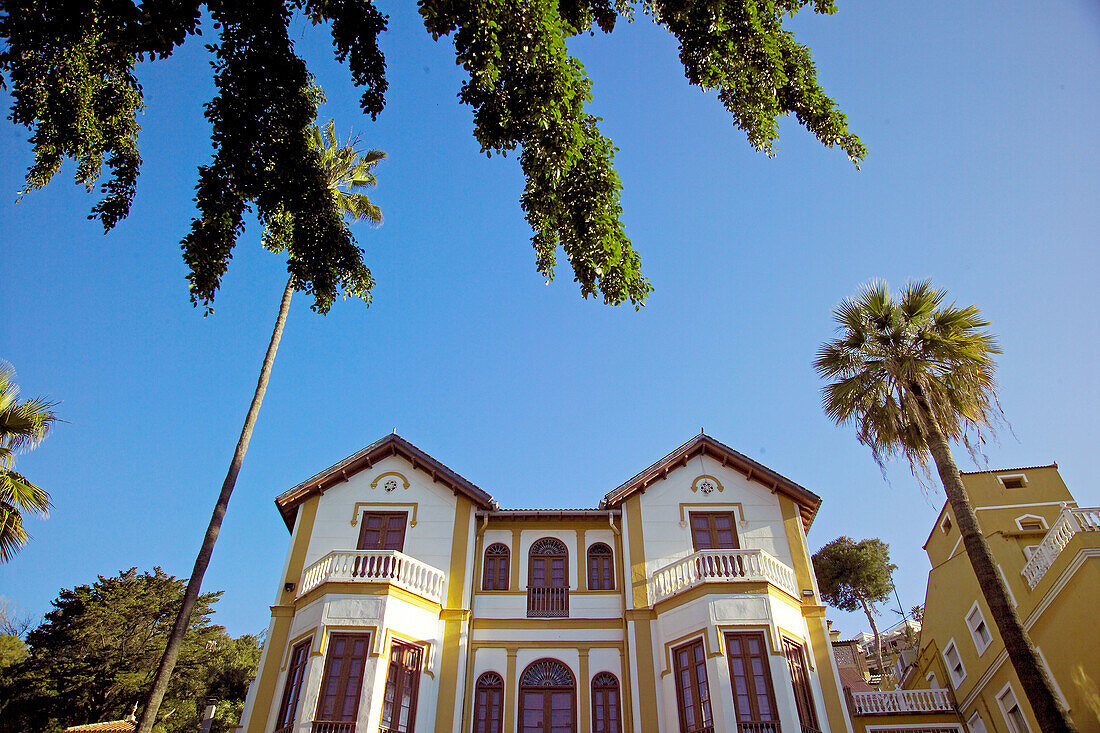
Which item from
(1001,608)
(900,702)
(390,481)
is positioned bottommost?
(900,702)

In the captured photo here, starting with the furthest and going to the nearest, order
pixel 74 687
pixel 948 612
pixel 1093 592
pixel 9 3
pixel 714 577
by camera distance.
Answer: pixel 74 687
pixel 948 612
pixel 714 577
pixel 1093 592
pixel 9 3

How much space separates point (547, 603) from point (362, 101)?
14549mm

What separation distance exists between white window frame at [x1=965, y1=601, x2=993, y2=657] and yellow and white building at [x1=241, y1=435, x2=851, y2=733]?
18.9 feet

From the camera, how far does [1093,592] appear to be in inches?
592

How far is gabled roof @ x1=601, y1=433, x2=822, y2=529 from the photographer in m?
20.3

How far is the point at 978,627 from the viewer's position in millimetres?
20688

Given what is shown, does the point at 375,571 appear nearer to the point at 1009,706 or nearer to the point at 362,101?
the point at 362,101

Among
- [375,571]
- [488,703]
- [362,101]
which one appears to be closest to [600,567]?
[488,703]

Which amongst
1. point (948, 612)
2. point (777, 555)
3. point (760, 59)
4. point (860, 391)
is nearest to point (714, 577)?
point (777, 555)

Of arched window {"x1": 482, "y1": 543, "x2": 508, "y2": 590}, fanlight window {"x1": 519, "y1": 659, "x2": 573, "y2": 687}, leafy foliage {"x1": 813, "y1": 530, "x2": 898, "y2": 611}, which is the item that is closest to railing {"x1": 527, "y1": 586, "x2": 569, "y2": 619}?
arched window {"x1": 482, "y1": 543, "x2": 508, "y2": 590}

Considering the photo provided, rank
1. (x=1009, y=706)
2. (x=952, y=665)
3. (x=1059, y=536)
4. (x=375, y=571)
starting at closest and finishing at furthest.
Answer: (x=1059, y=536), (x=375, y=571), (x=1009, y=706), (x=952, y=665)

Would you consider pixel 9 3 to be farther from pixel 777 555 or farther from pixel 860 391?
pixel 777 555

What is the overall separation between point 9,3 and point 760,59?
7925 mm

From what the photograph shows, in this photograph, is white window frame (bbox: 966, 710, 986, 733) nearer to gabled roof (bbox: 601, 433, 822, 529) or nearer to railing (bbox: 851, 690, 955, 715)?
railing (bbox: 851, 690, 955, 715)
